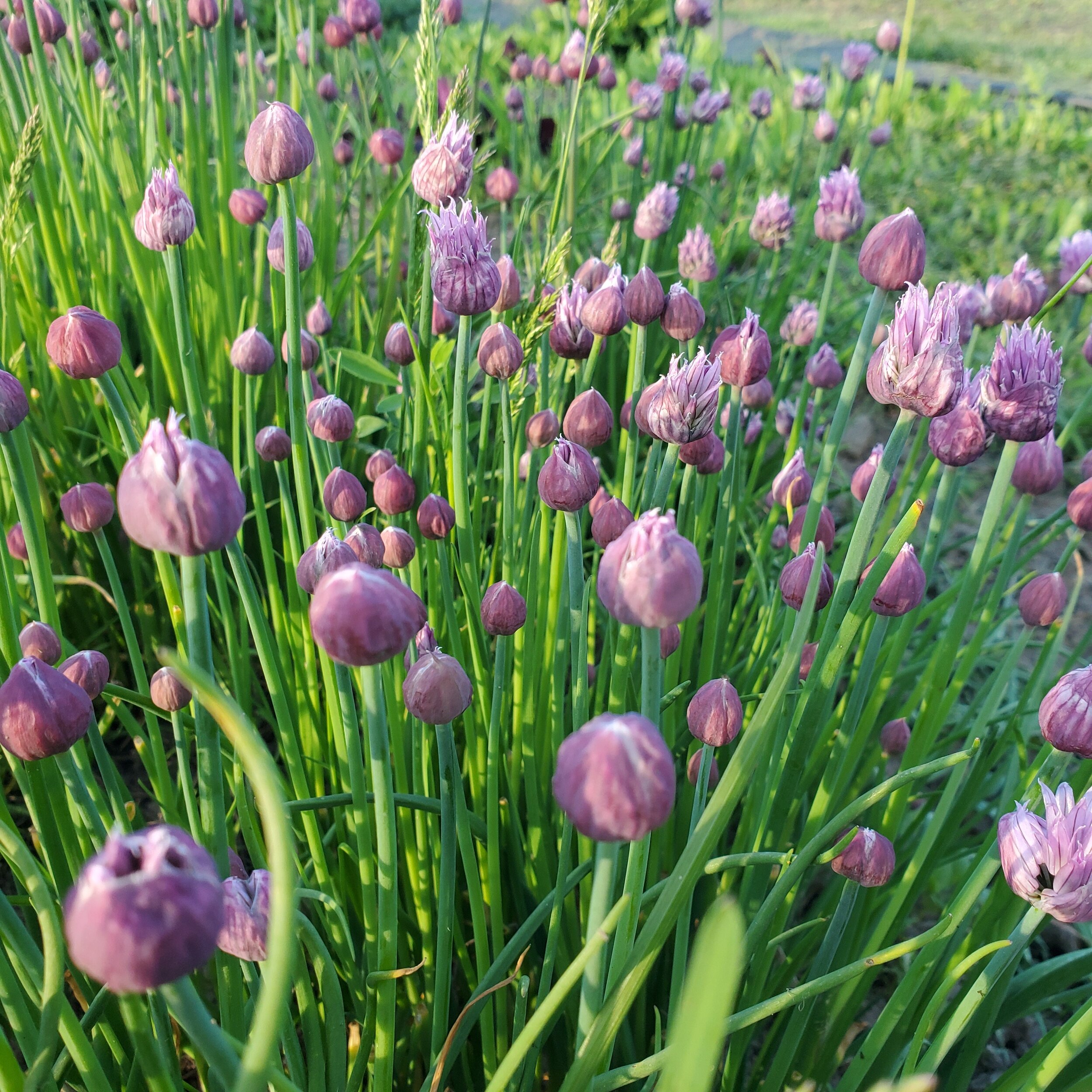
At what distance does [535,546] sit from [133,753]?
972mm

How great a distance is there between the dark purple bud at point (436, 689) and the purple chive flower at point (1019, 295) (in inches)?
41.4

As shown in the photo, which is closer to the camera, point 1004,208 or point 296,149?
point 296,149

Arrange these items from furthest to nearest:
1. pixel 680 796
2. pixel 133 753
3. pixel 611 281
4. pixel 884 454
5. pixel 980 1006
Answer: pixel 133 753
pixel 680 796
pixel 611 281
pixel 980 1006
pixel 884 454

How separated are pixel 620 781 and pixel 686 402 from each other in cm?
46

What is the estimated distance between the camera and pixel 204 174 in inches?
72.7

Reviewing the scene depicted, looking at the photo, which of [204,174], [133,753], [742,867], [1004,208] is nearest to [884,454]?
[742,867]

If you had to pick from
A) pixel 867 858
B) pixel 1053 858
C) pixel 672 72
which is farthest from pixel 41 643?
pixel 672 72

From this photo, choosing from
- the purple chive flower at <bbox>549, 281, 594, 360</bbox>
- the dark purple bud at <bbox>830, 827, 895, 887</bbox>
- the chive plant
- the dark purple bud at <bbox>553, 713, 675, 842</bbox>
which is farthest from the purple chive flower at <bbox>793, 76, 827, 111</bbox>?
the dark purple bud at <bbox>553, 713, 675, 842</bbox>

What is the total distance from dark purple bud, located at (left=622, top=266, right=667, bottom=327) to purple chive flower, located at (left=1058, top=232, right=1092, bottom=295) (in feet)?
2.86

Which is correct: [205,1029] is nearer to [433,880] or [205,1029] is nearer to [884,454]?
[433,880]

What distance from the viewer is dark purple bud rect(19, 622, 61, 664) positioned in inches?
34.4

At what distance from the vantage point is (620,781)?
48 centimetres

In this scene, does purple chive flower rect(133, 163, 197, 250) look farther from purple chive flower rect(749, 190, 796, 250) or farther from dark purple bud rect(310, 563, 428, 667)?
purple chive flower rect(749, 190, 796, 250)

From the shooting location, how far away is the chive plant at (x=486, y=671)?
566mm
